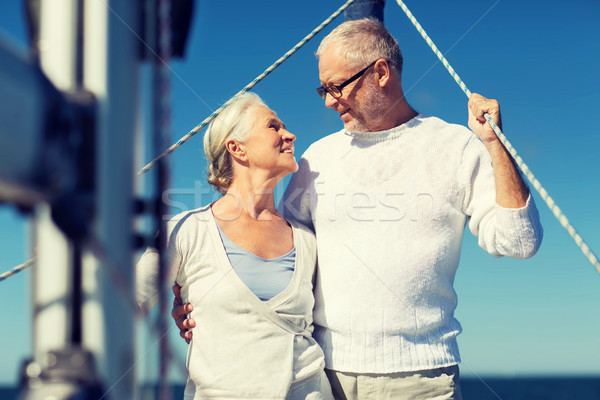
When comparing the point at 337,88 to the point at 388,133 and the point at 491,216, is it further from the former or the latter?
the point at 491,216

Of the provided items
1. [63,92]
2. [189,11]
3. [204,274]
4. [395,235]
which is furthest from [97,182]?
[395,235]

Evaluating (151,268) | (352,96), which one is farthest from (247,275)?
(352,96)

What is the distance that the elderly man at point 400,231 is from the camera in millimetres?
1724

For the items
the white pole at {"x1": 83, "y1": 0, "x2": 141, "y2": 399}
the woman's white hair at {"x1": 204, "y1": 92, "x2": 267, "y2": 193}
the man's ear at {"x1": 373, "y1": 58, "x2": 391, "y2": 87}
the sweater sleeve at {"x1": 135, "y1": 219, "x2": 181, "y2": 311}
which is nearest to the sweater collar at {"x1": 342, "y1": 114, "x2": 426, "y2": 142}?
the man's ear at {"x1": 373, "y1": 58, "x2": 391, "y2": 87}

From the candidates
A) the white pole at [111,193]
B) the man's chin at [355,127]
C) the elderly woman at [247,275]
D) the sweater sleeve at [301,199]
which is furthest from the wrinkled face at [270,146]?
the white pole at [111,193]

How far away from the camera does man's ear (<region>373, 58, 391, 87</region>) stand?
2125 mm

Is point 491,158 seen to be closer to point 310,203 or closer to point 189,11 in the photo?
point 310,203

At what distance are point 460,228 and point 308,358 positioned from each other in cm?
64

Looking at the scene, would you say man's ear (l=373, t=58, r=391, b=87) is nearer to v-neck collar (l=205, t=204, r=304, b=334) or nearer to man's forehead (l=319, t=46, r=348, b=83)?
man's forehead (l=319, t=46, r=348, b=83)

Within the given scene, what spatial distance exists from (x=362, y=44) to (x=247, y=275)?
988 millimetres

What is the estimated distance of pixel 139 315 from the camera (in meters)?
0.67

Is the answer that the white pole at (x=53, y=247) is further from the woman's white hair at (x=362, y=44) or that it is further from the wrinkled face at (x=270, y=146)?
the woman's white hair at (x=362, y=44)

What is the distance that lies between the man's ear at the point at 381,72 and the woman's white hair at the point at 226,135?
1.41 feet

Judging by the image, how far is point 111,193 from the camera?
61 centimetres
